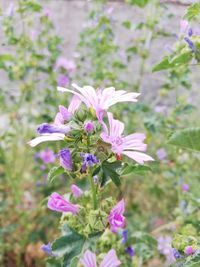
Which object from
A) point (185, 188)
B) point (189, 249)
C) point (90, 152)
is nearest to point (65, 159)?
point (90, 152)

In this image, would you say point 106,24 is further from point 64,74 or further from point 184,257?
point 184,257

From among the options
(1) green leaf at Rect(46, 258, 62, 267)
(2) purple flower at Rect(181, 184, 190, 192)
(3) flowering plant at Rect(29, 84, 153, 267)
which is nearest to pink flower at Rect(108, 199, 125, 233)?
(3) flowering plant at Rect(29, 84, 153, 267)

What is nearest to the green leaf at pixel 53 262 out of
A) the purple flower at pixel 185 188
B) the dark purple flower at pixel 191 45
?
the dark purple flower at pixel 191 45

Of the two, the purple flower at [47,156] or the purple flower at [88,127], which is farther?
the purple flower at [47,156]

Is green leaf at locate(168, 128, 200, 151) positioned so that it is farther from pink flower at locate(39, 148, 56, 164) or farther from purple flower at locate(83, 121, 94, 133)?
pink flower at locate(39, 148, 56, 164)

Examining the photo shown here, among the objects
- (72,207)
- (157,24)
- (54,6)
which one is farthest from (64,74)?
(54,6)

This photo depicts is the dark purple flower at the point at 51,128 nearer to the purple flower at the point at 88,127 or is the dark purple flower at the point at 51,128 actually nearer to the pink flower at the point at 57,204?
the purple flower at the point at 88,127

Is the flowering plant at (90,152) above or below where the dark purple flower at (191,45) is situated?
below
